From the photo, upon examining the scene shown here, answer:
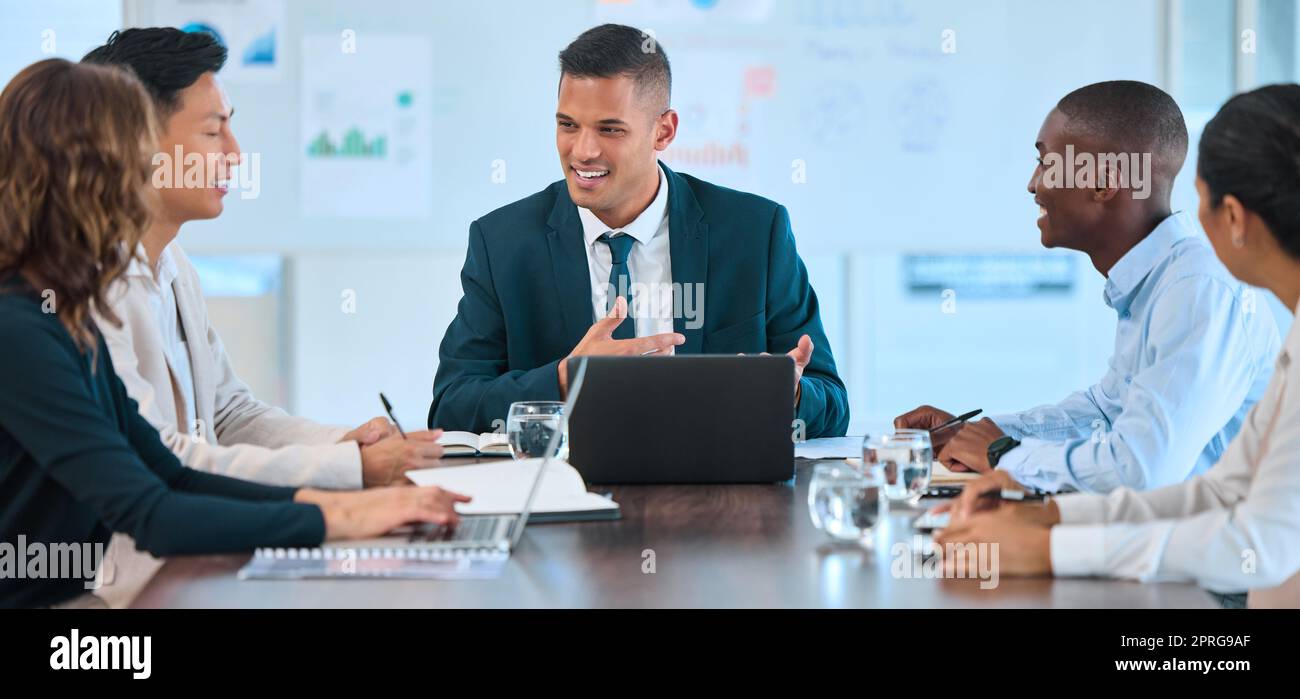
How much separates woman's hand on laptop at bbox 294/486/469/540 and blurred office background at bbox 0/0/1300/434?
3146mm

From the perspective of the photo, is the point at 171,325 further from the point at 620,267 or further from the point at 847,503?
the point at 847,503

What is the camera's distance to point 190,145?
92.7 inches

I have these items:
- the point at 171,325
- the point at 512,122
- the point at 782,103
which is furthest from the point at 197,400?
the point at 782,103

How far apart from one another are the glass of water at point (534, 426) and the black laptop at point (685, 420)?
0.15 ft

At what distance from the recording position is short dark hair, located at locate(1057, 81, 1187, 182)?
2.37 meters

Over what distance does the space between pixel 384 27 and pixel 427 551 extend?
3.49m

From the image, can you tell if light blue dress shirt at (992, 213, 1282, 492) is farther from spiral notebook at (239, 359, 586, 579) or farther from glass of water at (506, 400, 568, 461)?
spiral notebook at (239, 359, 586, 579)

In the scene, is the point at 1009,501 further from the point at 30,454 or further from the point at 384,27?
the point at 384,27

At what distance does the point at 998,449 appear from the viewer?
203cm

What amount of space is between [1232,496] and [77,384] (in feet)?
4.48

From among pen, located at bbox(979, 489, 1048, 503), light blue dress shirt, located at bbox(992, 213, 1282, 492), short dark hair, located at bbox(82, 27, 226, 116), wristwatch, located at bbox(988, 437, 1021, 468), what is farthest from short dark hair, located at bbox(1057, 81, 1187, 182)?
short dark hair, located at bbox(82, 27, 226, 116)

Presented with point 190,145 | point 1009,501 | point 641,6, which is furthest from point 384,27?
point 1009,501

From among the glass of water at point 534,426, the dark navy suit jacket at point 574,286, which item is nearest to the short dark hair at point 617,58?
the dark navy suit jacket at point 574,286
